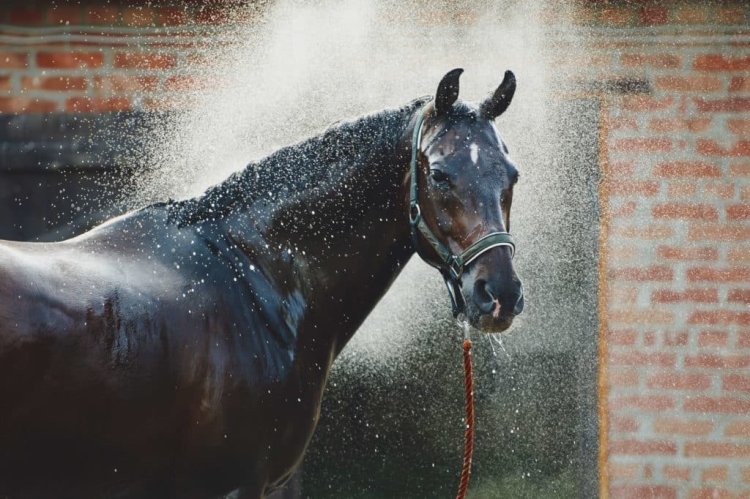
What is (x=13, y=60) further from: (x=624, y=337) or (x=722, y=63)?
(x=722, y=63)

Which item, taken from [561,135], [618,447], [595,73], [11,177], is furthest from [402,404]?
[11,177]

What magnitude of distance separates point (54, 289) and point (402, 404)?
9.24ft

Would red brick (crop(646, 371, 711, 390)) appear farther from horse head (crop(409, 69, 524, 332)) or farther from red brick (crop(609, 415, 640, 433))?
horse head (crop(409, 69, 524, 332))

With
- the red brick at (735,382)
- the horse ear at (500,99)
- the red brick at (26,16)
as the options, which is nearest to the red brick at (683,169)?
the red brick at (735,382)

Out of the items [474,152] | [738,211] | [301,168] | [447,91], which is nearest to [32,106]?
[301,168]

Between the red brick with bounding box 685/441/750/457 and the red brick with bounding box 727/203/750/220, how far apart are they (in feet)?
3.90

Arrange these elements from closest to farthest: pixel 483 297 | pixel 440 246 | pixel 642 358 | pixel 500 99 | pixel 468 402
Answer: pixel 483 297 → pixel 440 246 → pixel 500 99 → pixel 468 402 → pixel 642 358

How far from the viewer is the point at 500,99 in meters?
2.73

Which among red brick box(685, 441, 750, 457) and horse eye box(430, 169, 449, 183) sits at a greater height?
horse eye box(430, 169, 449, 183)

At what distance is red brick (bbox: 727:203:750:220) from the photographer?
15.3ft

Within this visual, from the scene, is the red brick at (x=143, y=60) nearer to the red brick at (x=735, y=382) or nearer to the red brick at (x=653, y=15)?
the red brick at (x=653, y=15)

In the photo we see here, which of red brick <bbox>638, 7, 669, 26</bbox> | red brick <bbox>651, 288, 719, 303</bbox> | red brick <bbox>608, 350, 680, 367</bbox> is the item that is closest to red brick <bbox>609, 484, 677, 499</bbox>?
red brick <bbox>608, 350, 680, 367</bbox>

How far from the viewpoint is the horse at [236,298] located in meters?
2.30

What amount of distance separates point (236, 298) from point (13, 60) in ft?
9.17
